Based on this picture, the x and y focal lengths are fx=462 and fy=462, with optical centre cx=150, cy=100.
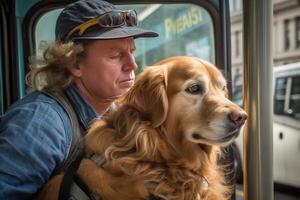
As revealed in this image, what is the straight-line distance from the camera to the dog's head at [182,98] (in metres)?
1.49

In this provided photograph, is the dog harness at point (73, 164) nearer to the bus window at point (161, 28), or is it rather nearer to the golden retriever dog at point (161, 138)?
the golden retriever dog at point (161, 138)

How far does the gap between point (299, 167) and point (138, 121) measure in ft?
17.0

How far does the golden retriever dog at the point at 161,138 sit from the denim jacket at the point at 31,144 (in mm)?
81

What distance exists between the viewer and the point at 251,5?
0.97m

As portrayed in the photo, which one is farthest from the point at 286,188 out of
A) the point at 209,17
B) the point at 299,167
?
the point at 209,17

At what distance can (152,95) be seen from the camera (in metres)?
1.52

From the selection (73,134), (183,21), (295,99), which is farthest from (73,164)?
(295,99)

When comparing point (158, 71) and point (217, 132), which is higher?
point (158, 71)

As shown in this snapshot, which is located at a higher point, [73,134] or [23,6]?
[23,6]

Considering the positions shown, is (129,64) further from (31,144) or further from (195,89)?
(31,144)

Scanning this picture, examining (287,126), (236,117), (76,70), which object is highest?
(76,70)

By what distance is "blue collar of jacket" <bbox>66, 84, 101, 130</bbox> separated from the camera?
5.68ft

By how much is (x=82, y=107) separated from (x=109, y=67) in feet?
0.61

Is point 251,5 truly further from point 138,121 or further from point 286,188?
point 286,188
